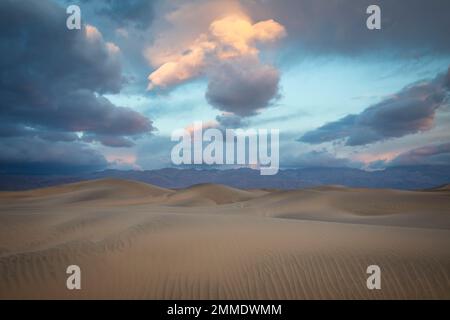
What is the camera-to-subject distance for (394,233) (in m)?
9.70

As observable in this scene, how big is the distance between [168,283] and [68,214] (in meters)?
10.2

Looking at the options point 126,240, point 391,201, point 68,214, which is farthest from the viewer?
point 391,201

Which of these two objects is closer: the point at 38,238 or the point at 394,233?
the point at 394,233

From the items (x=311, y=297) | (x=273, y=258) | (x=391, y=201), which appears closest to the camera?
(x=311, y=297)

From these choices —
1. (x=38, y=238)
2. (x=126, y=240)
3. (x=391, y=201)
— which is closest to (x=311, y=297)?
(x=126, y=240)
